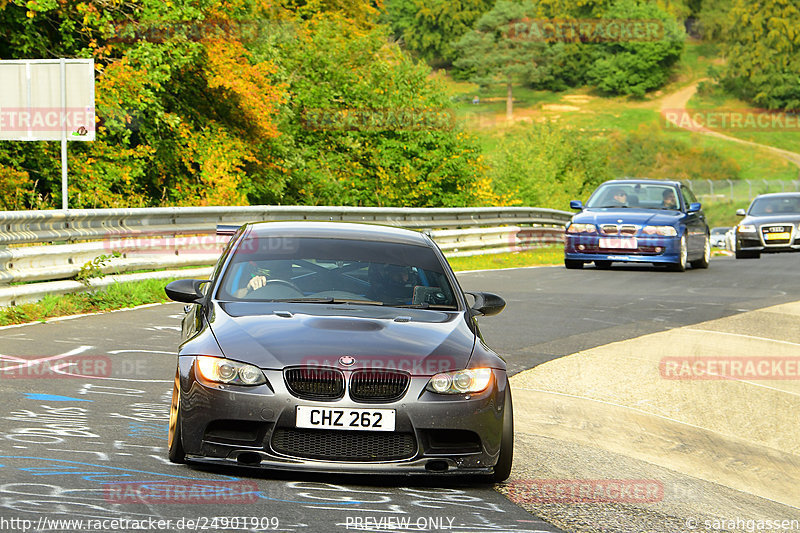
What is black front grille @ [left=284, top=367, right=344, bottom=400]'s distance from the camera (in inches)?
225

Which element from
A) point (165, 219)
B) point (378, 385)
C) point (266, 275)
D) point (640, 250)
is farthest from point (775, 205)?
point (378, 385)

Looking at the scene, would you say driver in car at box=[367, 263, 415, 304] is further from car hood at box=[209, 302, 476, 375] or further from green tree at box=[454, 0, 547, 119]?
green tree at box=[454, 0, 547, 119]

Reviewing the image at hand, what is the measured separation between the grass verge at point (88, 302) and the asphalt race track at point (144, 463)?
1.16ft

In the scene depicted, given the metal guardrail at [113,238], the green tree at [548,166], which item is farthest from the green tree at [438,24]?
the metal guardrail at [113,238]

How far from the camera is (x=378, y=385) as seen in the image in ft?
19.0

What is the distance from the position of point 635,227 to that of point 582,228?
0.96 meters

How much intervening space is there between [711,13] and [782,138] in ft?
142

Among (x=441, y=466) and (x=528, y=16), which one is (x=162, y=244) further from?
(x=528, y=16)

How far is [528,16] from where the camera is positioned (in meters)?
149

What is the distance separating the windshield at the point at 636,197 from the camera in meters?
22.5

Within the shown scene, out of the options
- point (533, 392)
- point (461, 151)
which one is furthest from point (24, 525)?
point (461, 151)

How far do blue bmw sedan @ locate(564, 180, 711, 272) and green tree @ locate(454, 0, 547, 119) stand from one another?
120 meters

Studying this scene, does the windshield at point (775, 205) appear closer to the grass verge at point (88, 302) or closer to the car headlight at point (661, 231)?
the car headlight at point (661, 231)

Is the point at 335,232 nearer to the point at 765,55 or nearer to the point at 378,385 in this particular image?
the point at 378,385
